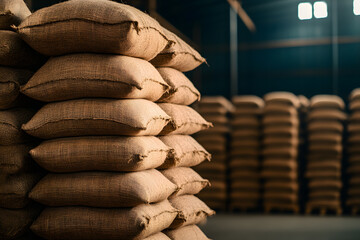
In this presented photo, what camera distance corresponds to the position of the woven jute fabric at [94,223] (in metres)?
2.94

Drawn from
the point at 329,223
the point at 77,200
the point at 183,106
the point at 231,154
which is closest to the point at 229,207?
the point at 231,154

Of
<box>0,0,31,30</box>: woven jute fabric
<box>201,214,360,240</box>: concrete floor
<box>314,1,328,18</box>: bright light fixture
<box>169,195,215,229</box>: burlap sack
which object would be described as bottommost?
<box>201,214,360,240</box>: concrete floor

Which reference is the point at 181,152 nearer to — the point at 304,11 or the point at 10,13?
the point at 10,13

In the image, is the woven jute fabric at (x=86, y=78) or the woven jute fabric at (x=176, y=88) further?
the woven jute fabric at (x=176, y=88)

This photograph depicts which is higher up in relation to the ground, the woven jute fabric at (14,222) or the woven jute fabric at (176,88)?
the woven jute fabric at (176,88)

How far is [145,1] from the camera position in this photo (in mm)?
7559

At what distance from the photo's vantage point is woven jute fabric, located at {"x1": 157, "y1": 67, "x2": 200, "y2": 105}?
3.78m

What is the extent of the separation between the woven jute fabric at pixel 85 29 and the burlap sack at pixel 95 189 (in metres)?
0.72

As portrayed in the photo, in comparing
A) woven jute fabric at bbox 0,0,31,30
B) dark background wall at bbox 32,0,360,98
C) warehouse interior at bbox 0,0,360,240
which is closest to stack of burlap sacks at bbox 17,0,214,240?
woven jute fabric at bbox 0,0,31,30

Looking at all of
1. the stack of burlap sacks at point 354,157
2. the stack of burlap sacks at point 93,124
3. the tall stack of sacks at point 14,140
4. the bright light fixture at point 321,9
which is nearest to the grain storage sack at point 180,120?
the stack of burlap sacks at point 93,124

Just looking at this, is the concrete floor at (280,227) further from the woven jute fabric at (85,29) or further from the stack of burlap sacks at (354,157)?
the woven jute fabric at (85,29)

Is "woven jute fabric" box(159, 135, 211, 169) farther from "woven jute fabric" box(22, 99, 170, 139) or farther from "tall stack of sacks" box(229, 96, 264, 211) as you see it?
"tall stack of sacks" box(229, 96, 264, 211)

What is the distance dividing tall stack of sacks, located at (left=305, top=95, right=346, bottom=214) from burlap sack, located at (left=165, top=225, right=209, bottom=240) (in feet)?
18.4

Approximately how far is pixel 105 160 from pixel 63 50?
0.69m
